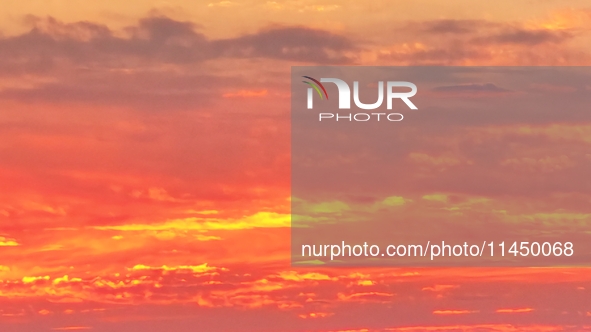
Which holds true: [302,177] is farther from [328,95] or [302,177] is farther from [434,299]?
[434,299]

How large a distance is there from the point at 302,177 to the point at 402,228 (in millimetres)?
1159

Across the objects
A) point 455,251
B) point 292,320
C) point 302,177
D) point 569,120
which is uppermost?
point 569,120

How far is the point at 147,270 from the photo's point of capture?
9398 mm

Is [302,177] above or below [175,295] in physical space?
above

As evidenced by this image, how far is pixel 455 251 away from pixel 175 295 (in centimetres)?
293

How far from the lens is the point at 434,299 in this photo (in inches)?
372

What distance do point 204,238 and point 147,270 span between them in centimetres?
67

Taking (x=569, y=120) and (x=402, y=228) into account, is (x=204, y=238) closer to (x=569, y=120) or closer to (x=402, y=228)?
(x=402, y=228)

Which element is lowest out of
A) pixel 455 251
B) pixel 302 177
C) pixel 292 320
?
pixel 292 320

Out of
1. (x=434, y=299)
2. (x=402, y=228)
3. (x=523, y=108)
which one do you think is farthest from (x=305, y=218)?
(x=523, y=108)

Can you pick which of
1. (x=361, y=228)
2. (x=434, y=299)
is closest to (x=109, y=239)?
(x=361, y=228)

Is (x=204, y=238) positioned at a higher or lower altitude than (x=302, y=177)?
lower

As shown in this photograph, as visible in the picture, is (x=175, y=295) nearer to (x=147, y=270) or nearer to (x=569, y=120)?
(x=147, y=270)

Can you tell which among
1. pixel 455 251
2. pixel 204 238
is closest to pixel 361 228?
pixel 455 251
